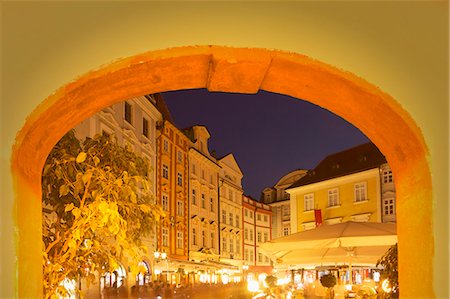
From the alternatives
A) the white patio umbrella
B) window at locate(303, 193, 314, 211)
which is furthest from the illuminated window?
the white patio umbrella

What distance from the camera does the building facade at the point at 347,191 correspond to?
1079 inches

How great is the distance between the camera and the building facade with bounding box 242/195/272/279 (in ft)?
160

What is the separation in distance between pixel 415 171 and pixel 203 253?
34.6m

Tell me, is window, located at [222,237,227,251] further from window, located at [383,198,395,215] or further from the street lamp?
window, located at [383,198,395,215]

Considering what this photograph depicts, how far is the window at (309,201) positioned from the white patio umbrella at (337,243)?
849 inches

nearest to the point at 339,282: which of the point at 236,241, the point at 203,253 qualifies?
the point at 203,253

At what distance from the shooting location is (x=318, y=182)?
1240 inches

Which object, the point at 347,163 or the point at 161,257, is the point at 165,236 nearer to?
the point at 161,257

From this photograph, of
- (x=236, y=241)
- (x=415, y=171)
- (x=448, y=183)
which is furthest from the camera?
(x=236, y=241)

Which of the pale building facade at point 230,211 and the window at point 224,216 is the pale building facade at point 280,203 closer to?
the pale building facade at point 230,211

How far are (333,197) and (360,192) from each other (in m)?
2.19

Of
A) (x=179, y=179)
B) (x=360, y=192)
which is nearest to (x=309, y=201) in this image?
(x=360, y=192)

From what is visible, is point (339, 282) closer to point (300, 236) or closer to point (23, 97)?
point (300, 236)

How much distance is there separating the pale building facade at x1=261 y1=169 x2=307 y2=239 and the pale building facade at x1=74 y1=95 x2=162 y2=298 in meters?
24.0
